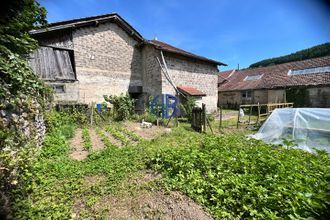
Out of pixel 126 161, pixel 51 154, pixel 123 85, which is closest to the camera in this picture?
pixel 126 161

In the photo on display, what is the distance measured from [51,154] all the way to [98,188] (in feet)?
8.55

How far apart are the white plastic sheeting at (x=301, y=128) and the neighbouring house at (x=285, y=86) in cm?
1214

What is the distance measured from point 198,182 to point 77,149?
15.2ft

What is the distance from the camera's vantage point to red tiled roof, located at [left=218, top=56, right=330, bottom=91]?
16.5 meters

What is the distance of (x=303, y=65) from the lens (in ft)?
61.1

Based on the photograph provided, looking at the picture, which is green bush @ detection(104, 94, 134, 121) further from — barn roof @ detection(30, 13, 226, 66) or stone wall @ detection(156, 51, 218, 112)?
barn roof @ detection(30, 13, 226, 66)

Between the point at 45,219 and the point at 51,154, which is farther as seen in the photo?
the point at 51,154

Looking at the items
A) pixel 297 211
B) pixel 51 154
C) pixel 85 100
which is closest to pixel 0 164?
pixel 51 154

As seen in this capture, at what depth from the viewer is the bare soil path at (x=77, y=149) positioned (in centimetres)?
541

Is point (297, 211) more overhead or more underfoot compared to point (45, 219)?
more overhead

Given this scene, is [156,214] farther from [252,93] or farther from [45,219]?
[252,93]

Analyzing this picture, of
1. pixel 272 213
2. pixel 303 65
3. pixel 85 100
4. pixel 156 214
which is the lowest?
pixel 156 214

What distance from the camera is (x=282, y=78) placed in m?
18.9

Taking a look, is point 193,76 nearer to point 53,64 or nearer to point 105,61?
point 105,61
